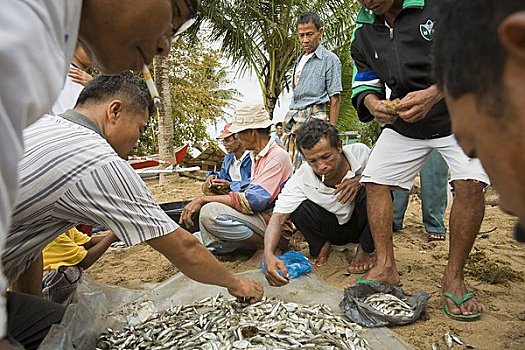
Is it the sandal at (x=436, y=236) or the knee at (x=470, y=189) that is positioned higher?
the knee at (x=470, y=189)

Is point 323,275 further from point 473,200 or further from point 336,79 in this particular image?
point 336,79

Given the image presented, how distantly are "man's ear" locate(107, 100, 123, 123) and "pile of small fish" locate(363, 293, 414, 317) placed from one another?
187 centimetres

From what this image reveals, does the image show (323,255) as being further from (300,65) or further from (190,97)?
(190,97)

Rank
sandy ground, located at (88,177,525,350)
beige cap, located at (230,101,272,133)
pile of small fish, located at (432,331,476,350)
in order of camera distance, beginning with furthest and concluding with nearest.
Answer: beige cap, located at (230,101,272,133) → sandy ground, located at (88,177,525,350) → pile of small fish, located at (432,331,476,350)

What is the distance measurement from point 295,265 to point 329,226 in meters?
0.52

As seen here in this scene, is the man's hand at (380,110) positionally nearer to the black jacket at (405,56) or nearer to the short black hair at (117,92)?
the black jacket at (405,56)

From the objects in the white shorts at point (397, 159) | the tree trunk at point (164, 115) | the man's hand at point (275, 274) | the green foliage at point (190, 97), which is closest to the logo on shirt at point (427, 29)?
the white shorts at point (397, 159)

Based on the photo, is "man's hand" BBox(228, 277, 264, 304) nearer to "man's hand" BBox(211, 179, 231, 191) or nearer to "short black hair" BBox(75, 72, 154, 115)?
"short black hair" BBox(75, 72, 154, 115)

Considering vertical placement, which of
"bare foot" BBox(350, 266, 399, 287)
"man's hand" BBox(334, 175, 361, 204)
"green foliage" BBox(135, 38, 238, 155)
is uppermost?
"man's hand" BBox(334, 175, 361, 204)

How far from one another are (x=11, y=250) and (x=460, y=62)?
1.93 m

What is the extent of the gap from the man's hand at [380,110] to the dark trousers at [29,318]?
7.71 ft

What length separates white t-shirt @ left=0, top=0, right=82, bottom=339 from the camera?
786 millimetres

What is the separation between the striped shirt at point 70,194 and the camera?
197 centimetres

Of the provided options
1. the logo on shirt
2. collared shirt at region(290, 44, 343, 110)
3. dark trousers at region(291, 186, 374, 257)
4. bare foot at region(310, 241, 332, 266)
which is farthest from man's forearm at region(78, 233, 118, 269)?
collared shirt at region(290, 44, 343, 110)
